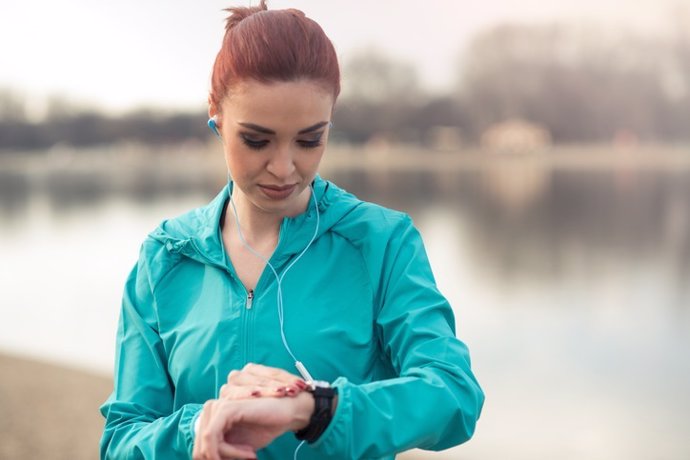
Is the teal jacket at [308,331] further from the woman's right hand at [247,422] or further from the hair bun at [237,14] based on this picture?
the hair bun at [237,14]

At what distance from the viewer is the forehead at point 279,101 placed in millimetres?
1252

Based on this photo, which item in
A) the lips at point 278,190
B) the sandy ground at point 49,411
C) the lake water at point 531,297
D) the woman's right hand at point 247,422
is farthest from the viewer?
the lake water at point 531,297

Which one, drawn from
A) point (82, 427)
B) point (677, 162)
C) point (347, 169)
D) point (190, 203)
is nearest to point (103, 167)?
point (347, 169)

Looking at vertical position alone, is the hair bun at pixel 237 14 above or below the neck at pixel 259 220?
above

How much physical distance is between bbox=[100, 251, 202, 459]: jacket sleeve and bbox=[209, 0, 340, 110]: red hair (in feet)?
1.40

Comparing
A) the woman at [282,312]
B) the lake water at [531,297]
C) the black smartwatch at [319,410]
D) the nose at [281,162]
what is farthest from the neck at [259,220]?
the lake water at [531,297]

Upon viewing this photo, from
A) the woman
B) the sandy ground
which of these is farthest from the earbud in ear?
the sandy ground

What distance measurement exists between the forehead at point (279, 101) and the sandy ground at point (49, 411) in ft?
11.0

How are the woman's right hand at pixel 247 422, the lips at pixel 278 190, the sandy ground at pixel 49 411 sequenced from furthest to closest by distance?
the sandy ground at pixel 49 411 < the lips at pixel 278 190 < the woman's right hand at pixel 247 422

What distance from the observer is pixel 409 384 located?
120 centimetres

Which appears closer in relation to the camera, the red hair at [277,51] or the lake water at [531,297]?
the red hair at [277,51]

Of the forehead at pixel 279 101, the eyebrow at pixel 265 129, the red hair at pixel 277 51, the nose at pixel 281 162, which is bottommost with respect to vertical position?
the nose at pixel 281 162

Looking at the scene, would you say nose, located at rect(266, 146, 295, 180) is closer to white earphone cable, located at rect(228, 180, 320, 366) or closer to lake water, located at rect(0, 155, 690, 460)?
white earphone cable, located at rect(228, 180, 320, 366)

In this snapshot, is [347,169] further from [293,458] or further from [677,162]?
[293,458]
